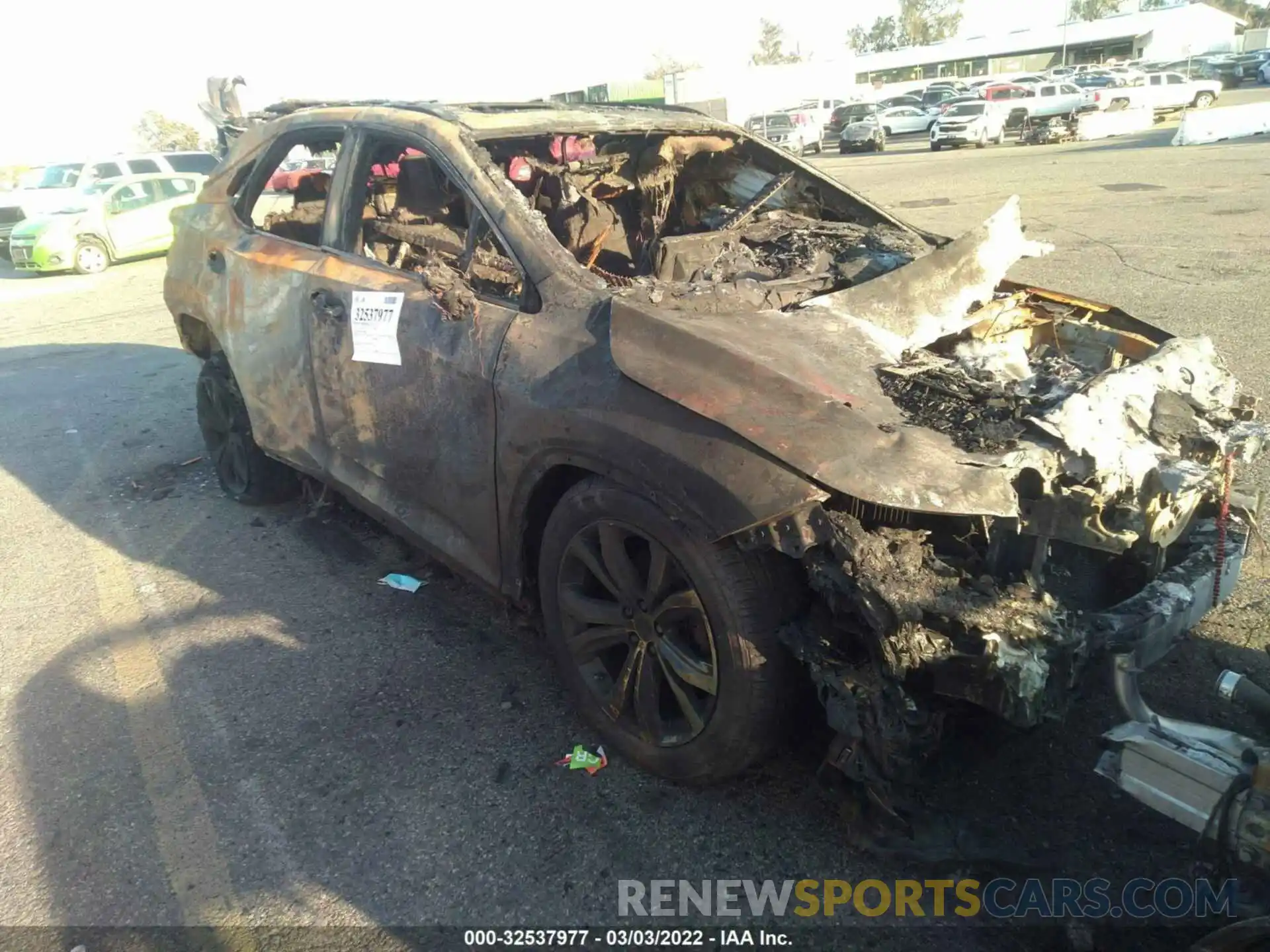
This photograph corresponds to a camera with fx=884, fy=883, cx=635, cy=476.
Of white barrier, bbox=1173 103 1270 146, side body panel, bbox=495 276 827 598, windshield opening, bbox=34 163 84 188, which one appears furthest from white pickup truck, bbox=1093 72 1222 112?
side body panel, bbox=495 276 827 598

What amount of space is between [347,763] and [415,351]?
1404 millimetres

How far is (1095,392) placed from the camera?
2.51 meters

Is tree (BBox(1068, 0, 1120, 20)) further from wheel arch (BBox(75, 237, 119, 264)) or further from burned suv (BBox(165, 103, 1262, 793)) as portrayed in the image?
burned suv (BBox(165, 103, 1262, 793))

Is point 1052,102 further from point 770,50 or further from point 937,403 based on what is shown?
point 770,50

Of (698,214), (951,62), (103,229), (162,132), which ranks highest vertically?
(951,62)

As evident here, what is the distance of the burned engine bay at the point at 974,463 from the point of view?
2096 millimetres

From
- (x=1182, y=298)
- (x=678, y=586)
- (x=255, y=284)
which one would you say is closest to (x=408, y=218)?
(x=255, y=284)

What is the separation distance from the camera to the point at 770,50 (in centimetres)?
9088

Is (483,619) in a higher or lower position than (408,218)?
lower

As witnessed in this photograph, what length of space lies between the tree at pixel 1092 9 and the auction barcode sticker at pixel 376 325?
97086 mm

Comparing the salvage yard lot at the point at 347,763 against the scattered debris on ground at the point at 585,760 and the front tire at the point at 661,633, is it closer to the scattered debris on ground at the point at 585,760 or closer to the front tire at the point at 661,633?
the scattered debris on ground at the point at 585,760

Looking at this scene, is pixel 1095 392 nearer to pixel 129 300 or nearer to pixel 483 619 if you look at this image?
pixel 483 619

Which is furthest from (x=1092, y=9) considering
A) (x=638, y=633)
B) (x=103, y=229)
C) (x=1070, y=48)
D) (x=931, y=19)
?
(x=638, y=633)

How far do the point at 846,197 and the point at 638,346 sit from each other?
2279 millimetres
